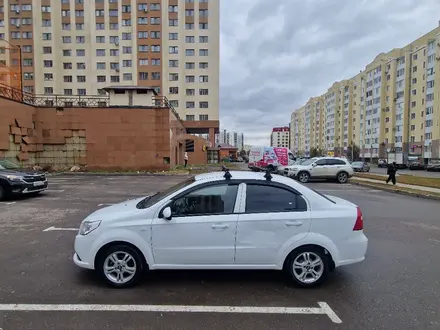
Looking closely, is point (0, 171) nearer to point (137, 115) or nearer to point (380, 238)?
point (380, 238)

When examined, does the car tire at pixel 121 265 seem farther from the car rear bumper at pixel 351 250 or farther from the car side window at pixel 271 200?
the car rear bumper at pixel 351 250

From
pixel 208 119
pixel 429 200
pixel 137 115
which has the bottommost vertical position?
pixel 429 200

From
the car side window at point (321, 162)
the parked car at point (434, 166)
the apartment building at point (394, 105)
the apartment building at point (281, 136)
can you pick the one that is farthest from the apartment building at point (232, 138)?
the car side window at point (321, 162)

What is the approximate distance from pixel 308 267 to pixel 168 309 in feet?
6.00

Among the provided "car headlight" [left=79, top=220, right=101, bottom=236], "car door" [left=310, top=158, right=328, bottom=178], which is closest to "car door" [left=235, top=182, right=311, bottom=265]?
"car headlight" [left=79, top=220, right=101, bottom=236]

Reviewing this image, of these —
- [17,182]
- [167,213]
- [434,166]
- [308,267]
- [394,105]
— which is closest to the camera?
[167,213]

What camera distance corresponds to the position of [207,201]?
3.72 metres

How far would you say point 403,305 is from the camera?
3211mm

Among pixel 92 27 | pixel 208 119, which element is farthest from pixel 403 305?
pixel 92 27

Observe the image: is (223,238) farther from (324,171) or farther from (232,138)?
(232,138)

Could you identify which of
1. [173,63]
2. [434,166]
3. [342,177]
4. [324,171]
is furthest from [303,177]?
[173,63]

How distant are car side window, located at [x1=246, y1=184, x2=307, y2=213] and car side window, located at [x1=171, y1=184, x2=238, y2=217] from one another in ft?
0.74

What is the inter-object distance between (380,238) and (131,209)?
5027 mm

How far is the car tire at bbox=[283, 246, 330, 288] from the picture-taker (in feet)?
11.8
